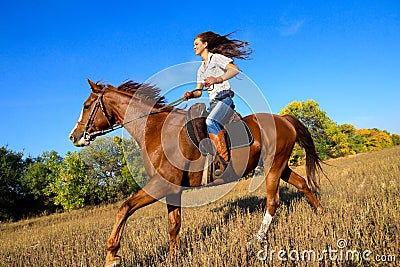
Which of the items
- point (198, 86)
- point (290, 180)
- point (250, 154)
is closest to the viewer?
point (198, 86)

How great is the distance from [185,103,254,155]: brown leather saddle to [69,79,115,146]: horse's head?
1445 millimetres

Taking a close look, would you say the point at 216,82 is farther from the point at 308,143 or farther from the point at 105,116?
the point at 308,143

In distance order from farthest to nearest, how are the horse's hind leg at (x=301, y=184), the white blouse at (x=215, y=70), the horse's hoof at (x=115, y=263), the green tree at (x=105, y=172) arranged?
the green tree at (x=105, y=172) < the horse's hind leg at (x=301, y=184) < the white blouse at (x=215, y=70) < the horse's hoof at (x=115, y=263)

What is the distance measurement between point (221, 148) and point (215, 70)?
1.28 meters

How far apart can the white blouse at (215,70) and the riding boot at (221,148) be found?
2.16 feet

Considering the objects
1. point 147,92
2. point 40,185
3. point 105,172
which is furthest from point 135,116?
point 40,185

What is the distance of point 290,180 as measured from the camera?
22.9 ft

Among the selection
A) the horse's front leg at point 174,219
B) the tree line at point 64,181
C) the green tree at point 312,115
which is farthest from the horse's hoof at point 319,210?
the green tree at point 312,115

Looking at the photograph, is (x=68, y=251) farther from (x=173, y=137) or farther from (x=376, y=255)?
(x=376, y=255)

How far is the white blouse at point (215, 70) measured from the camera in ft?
15.8

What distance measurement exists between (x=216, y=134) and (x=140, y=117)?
4.19 feet

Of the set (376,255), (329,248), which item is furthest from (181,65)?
(376,255)

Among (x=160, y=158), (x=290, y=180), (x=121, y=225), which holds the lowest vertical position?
(x=121, y=225)

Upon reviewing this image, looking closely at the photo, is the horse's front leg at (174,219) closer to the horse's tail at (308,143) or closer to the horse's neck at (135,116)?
the horse's neck at (135,116)
